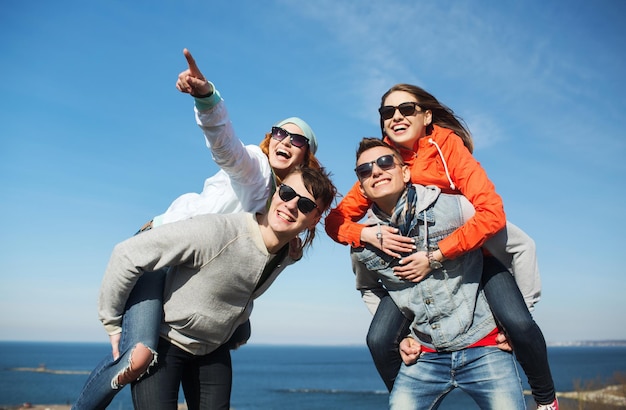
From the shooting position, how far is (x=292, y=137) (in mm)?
4078

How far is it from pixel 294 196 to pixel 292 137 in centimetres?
74

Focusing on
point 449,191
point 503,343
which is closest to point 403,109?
point 449,191

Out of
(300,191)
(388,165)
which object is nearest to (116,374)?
(300,191)

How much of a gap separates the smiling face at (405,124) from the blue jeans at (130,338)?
2122 mm

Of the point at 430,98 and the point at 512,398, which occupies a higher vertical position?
the point at 430,98

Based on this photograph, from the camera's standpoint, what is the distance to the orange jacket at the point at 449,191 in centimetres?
317

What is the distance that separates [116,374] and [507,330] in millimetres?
2587

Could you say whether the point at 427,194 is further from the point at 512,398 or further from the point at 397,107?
the point at 512,398

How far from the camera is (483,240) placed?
3189 millimetres

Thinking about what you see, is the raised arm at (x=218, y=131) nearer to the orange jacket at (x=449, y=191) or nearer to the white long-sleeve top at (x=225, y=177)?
the white long-sleeve top at (x=225, y=177)

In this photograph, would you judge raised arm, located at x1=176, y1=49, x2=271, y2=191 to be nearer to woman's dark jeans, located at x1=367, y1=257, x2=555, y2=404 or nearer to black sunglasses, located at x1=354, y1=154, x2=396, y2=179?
black sunglasses, located at x1=354, y1=154, x2=396, y2=179

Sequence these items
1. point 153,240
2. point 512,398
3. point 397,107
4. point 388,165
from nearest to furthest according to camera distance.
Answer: point 153,240 → point 512,398 → point 388,165 → point 397,107

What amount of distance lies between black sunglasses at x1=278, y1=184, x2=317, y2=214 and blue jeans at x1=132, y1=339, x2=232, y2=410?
130 cm

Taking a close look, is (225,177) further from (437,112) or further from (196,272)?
(437,112)
